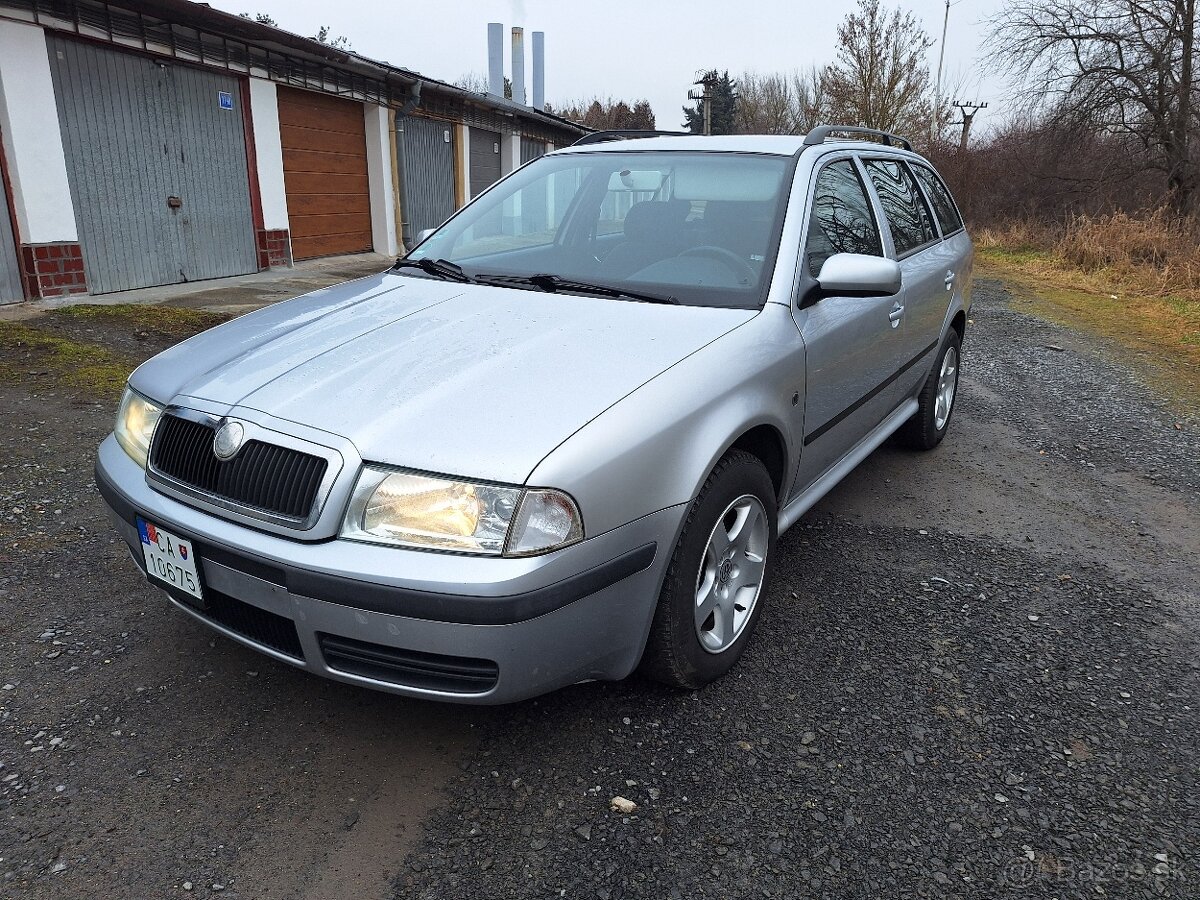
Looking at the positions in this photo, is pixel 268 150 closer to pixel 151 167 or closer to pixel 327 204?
pixel 327 204

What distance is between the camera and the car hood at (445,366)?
203 centimetres

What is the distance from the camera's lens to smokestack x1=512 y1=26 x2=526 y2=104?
1007 inches

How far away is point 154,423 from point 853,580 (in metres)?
2.55

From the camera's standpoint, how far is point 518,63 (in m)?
26.3

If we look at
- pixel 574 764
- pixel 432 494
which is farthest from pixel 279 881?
pixel 432 494

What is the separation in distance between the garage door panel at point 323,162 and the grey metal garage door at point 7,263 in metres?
4.38

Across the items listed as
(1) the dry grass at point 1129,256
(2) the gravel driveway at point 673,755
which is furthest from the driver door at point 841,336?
(1) the dry grass at point 1129,256

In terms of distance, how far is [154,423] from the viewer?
96.9 inches

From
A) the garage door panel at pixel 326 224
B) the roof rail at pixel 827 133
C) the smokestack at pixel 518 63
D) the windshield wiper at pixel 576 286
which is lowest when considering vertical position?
the garage door panel at pixel 326 224

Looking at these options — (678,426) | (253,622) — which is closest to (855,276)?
(678,426)

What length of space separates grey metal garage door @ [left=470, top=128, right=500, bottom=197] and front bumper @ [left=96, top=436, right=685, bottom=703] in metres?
15.9

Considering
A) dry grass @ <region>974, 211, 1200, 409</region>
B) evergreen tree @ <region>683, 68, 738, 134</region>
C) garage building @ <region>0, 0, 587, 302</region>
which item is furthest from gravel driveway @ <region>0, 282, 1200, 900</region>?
evergreen tree @ <region>683, 68, 738, 134</region>

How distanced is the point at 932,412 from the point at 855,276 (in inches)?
90.3

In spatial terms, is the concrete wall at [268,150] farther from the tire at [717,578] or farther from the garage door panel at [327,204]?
the tire at [717,578]
